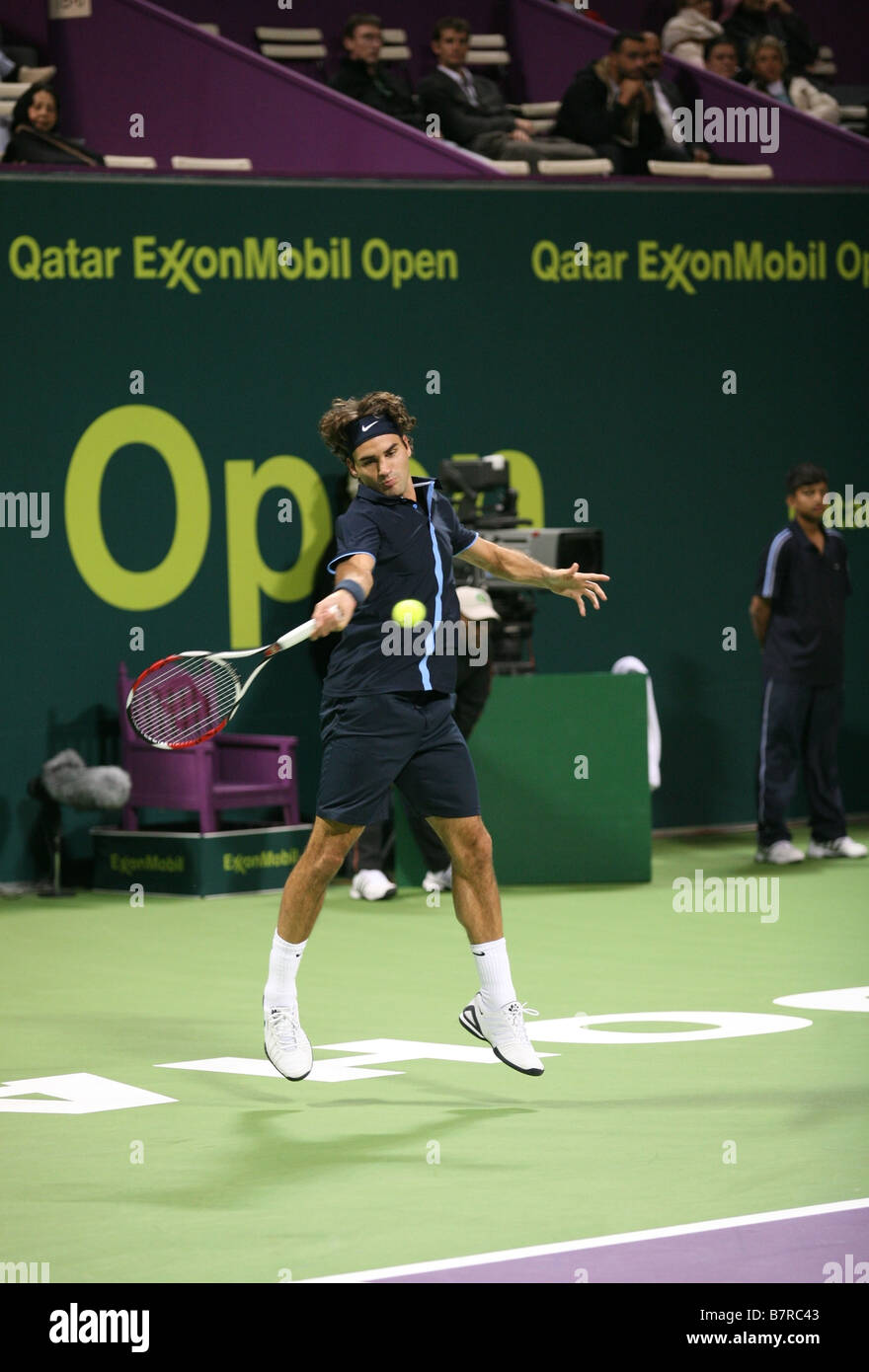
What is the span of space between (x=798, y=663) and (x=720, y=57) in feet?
19.0

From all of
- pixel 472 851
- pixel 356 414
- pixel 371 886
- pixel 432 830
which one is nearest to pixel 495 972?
pixel 472 851

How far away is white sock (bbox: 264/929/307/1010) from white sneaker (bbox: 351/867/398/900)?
4.38 meters

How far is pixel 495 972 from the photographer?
6730 mm

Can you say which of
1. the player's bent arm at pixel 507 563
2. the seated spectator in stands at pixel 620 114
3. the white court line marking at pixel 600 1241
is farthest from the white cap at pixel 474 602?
the white court line marking at pixel 600 1241

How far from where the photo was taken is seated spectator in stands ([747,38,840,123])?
52.2 feet

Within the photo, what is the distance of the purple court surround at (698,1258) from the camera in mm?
4688

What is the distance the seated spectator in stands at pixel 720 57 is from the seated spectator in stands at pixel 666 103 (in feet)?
2.14

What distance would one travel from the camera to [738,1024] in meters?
7.70

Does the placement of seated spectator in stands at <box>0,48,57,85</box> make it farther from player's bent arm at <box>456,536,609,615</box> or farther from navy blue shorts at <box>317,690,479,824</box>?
navy blue shorts at <box>317,690,479,824</box>

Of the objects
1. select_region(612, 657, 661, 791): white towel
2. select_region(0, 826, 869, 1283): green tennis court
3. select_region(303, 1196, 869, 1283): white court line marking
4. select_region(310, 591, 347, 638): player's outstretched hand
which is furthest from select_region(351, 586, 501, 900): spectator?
select_region(303, 1196, 869, 1283): white court line marking

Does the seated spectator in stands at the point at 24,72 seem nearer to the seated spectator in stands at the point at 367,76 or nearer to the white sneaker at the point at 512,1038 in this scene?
the seated spectator in stands at the point at 367,76

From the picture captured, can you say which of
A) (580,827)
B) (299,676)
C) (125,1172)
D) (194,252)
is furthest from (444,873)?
(125,1172)
